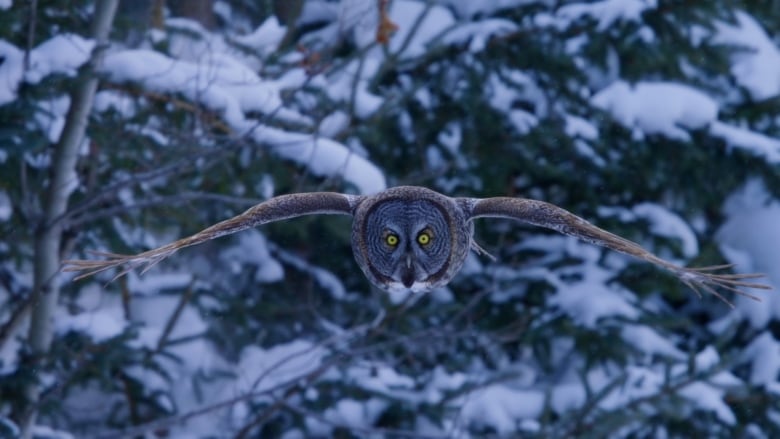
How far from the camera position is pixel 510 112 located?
7.93 m

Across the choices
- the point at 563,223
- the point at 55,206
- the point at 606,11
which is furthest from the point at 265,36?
the point at 563,223

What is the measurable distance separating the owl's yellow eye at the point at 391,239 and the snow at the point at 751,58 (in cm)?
576

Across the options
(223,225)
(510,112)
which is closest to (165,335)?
(510,112)

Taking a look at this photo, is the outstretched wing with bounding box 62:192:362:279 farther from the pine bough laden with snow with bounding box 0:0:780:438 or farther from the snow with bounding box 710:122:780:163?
the snow with bounding box 710:122:780:163

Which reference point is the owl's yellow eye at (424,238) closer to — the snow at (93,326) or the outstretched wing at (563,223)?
the outstretched wing at (563,223)

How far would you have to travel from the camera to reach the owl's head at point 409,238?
2.93 m

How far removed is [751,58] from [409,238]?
6.02 m

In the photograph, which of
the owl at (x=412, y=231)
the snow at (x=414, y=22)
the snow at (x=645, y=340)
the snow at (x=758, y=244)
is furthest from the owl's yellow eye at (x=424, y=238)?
the snow at (x=758, y=244)

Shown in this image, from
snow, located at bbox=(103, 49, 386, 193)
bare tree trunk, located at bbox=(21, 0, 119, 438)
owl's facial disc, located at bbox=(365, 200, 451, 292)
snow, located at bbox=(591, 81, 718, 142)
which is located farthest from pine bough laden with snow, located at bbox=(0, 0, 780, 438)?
owl's facial disc, located at bbox=(365, 200, 451, 292)

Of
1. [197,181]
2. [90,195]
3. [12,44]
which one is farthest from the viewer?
[197,181]

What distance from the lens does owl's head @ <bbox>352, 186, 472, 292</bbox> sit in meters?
2.93

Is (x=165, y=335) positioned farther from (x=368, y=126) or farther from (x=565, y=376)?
(x=565, y=376)

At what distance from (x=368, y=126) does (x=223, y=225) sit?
4369mm

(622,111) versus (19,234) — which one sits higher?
(19,234)
